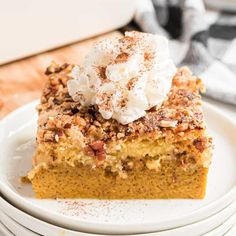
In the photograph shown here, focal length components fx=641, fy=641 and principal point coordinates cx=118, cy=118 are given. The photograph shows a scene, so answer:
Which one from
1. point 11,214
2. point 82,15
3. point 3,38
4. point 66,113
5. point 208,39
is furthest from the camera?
point 208,39

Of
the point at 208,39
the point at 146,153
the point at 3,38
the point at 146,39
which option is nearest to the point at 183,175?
the point at 146,153

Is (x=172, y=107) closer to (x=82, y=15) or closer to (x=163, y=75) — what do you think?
(x=163, y=75)

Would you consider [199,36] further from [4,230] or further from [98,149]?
[4,230]

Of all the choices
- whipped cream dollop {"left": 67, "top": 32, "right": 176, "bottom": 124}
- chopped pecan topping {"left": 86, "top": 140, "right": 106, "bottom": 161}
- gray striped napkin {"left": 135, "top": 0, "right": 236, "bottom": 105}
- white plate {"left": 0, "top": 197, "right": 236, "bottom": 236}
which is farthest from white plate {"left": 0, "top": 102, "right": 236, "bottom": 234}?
gray striped napkin {"left": 135, "top": 0, "right": 236, "bottom": 105}

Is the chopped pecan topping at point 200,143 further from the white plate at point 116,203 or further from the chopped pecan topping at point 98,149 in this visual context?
the chopped pecan topping at point 98,149

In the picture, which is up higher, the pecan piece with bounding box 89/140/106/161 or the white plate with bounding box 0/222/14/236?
the pecan piece with bounding box 89/140/106/161

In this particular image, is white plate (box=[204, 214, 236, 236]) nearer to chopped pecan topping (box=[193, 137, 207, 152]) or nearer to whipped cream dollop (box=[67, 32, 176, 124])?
chopped pecan topping (box=[193, 137, 207, 152])
